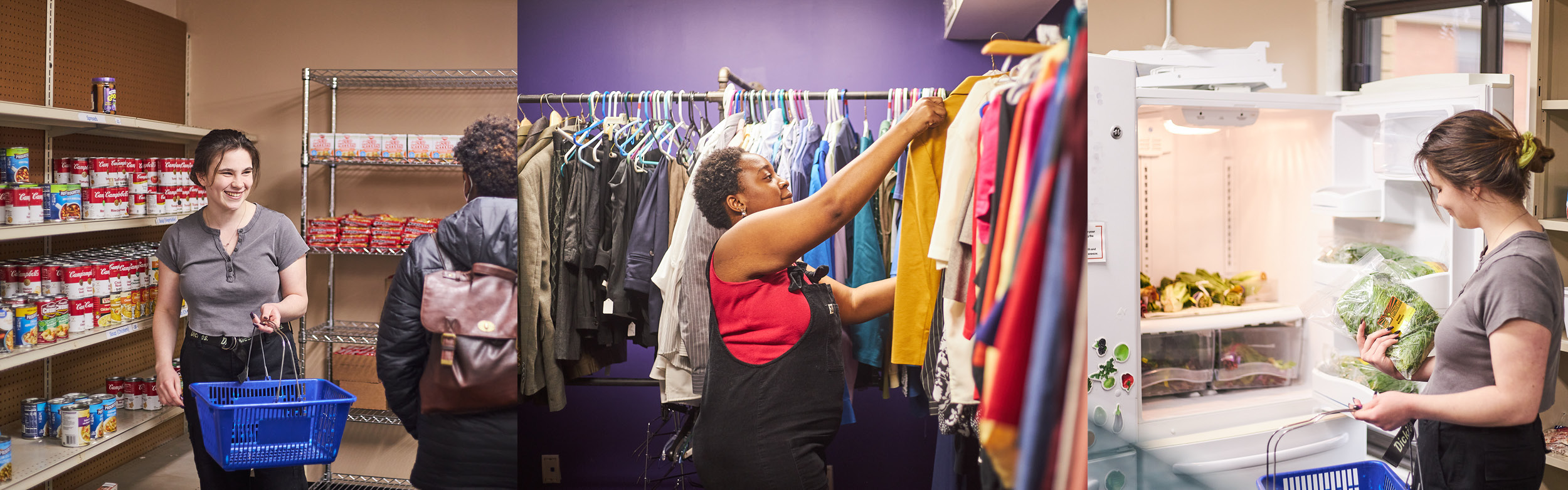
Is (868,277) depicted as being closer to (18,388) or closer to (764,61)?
(764,61)

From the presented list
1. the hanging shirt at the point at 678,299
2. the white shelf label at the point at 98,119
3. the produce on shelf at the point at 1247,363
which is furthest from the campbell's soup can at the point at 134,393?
the produce on shelf at the point at 1247,363

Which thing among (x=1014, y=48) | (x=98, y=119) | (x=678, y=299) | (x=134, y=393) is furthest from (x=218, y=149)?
(x=1014, y=48)

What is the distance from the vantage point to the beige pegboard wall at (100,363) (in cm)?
137

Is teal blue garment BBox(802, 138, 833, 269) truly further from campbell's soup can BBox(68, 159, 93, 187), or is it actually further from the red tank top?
campbell's soup can BBox(68, 159, 93, 187)

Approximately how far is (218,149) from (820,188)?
1.09 metres

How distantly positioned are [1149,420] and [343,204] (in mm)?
1344

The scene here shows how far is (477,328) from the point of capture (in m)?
1.30

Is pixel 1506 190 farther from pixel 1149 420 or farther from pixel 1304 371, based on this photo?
pixel 1149 420

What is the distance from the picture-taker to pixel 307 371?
1.31 m

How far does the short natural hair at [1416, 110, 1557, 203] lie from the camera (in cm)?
78

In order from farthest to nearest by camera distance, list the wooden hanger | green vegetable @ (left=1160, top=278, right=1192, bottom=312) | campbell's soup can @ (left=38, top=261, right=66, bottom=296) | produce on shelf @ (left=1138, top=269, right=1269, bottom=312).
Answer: green vegetable @ (left=1160, top=278, right=1192, bottom=312) → campbell's soup can @ (left=38, top=261, right=66, bottom=296) → produce on shelf @ (left=1138, top=269, right=1269, bottom=312) → the wooden hanger

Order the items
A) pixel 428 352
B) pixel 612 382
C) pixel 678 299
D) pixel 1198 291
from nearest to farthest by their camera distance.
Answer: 1. pixel 678 299
2. pixel 612 382
3. pixel 428 352
4. pixel 1198 291

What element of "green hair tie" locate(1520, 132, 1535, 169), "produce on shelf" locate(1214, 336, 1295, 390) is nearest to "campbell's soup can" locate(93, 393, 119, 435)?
"produce on shelf" locate(1214, 336, 1295, 390)

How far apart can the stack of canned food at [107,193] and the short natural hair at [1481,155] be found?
1.81 meters
